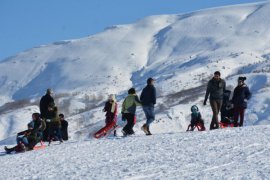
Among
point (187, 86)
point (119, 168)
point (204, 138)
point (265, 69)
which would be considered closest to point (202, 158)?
point (119, 168)

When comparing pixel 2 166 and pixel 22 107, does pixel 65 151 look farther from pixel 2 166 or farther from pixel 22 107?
pixel 22 107

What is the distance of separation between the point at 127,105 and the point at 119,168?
8044mm

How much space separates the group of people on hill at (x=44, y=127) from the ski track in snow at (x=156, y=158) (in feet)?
2.54

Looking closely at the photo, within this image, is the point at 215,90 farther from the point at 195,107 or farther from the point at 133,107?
the point at 133,107

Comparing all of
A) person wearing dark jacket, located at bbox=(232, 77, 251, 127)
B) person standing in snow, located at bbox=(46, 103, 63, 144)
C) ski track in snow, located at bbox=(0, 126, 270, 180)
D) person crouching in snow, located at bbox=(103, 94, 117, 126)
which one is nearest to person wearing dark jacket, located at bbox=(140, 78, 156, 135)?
ski track in snow, located at bbox=(0, 126, 270, 180)

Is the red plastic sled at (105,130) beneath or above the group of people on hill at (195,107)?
Result: beneath

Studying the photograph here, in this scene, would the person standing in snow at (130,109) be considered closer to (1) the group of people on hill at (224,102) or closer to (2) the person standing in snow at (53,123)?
(1) the group of people on hill at (224,102)

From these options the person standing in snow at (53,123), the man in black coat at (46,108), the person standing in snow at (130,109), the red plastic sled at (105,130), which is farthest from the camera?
the red plastic sled at (105,130)

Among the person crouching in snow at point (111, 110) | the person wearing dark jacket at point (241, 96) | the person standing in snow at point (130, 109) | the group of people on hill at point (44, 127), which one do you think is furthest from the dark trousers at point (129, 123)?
the person wearing dark jacket at point (241, 96)

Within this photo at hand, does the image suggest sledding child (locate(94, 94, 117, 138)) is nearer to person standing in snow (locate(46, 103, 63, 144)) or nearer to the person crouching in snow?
the person crouching in snow

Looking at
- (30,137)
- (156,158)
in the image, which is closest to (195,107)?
(30,137)

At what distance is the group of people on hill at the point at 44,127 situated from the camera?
70.1 ft

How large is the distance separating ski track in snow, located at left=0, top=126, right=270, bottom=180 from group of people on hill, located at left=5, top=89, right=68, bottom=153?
77 centimetres

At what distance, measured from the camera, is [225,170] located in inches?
519
